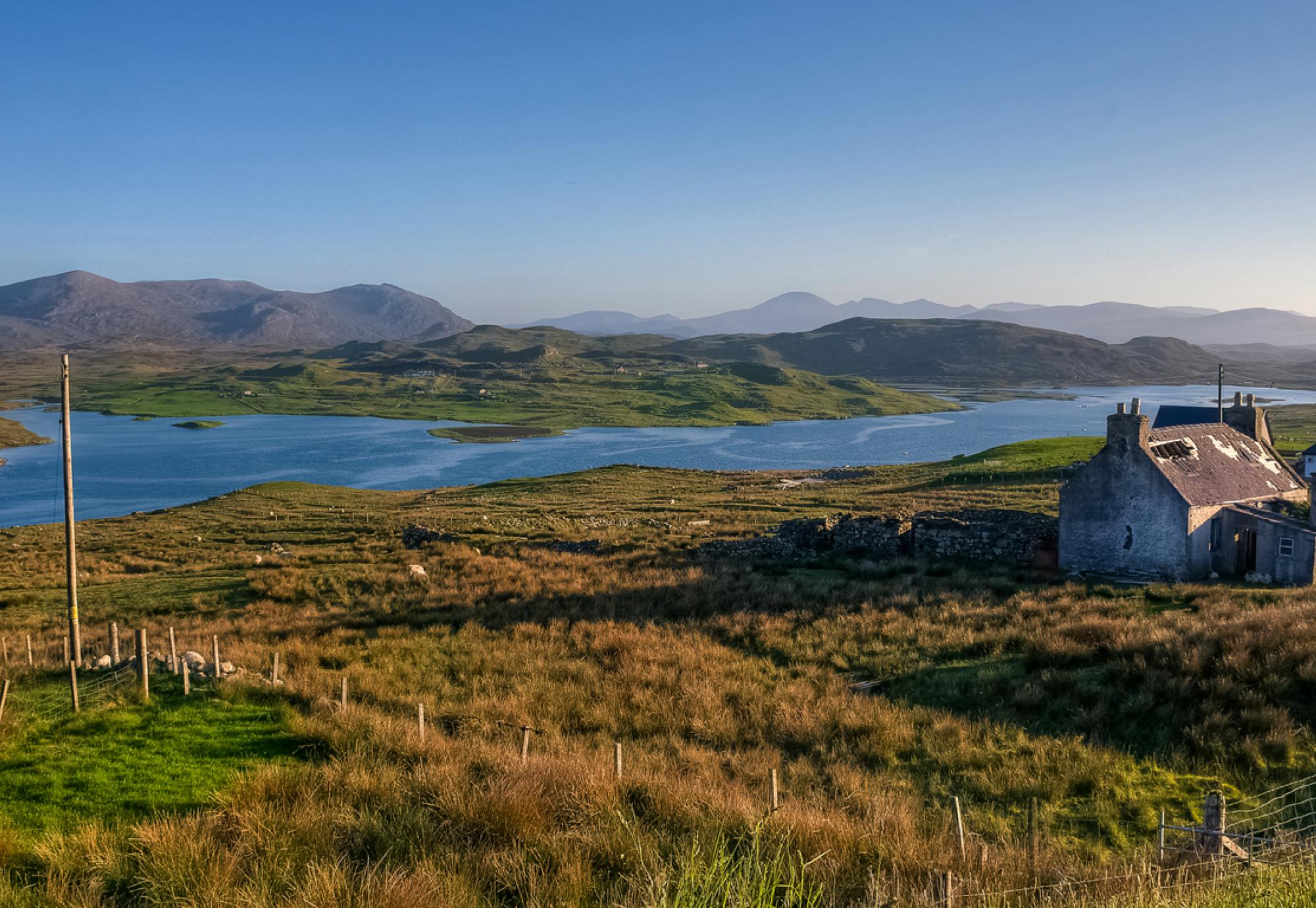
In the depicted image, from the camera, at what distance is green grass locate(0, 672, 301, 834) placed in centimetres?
964

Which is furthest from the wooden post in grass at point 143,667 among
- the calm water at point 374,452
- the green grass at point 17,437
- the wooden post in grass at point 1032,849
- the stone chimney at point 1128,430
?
the green grass at point 17,437

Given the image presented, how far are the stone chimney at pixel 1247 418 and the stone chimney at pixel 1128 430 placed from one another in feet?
41.5

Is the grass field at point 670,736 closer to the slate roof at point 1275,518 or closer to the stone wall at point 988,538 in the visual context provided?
the stone wall at point 988,538

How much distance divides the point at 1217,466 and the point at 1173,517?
4.86m

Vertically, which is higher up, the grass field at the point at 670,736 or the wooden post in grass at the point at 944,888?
the wooden post in grass at the point at 944,888

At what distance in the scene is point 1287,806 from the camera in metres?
9.85

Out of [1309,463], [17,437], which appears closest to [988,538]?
[1309,463]

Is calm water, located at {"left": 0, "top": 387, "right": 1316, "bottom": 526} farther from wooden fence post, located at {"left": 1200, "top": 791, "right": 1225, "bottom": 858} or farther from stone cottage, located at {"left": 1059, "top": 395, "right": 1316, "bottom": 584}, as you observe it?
wooden fence post, located at {"left": 1200, "top": 791, "right": 1225, "bottom": 858}

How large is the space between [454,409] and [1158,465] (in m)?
185

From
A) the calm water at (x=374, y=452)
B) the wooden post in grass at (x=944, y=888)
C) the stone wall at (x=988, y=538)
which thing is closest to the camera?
the wooden post in grass at (x=944, y=888)

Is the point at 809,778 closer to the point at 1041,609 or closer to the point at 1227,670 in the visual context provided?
the point at 1227,670

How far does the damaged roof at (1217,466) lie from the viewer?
26.6m

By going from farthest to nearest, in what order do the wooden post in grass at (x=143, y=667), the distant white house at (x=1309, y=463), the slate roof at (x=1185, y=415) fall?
the slate roof at (x=1185, y=415) < the distant white house at (x=1309, y=463) < the wooden post in grass at (x=143, y=667)

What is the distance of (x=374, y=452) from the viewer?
127 meters
